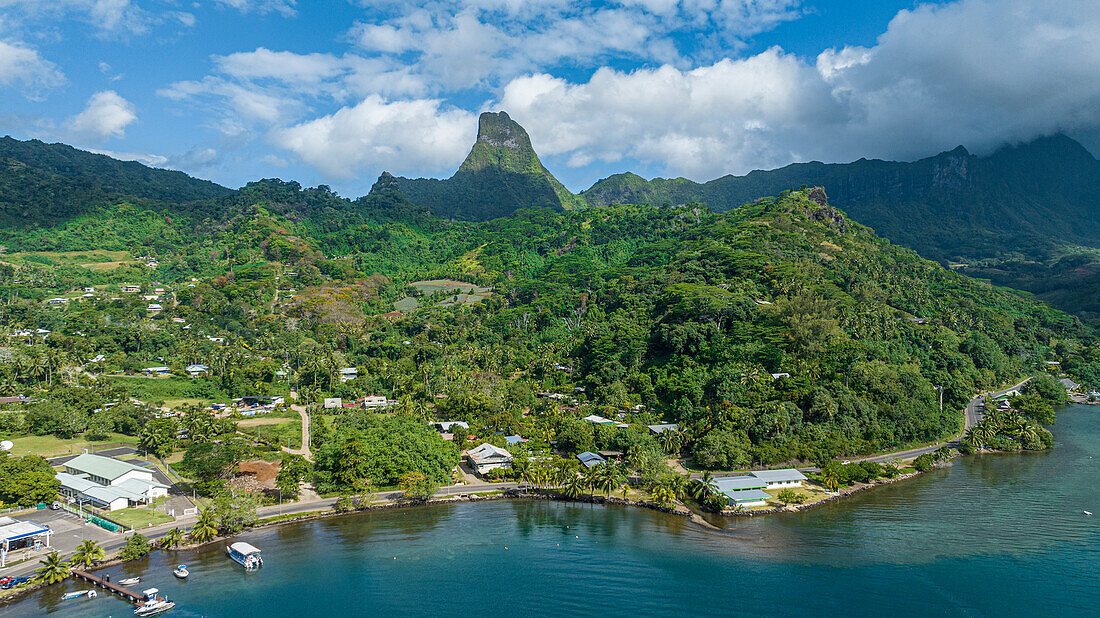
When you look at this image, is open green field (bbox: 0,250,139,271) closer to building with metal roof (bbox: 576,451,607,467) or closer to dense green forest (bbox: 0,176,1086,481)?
dense green forest (bbox: 0,176,1086,481)

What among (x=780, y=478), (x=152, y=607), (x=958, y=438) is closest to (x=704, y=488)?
(x=780, y=478)

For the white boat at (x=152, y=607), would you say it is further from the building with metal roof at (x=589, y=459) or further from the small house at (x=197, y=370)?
the small house at (x=197, y=370)

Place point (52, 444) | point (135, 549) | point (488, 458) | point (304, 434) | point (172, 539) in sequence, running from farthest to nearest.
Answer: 1. point (304, 434)
2. point (52, 444)
3. point (488, 458)
4. point (172, 539)
5. point (135, 549)

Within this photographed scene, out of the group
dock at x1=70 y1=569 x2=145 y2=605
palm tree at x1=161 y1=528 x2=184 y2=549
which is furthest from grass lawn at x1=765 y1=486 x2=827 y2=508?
dock at x1=70 y1=569 x2=145 y2=605

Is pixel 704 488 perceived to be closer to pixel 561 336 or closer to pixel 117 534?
pixel 117 534

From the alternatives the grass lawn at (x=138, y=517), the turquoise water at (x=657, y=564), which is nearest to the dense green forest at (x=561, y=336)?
the grass lawn at (x=138, y=517)

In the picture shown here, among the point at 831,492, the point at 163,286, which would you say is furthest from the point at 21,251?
the point at 831,492
